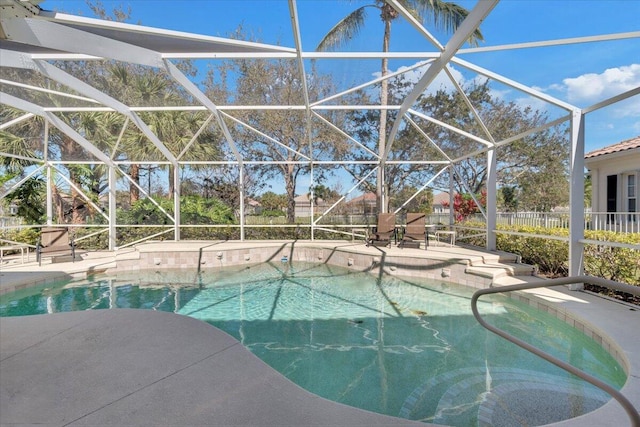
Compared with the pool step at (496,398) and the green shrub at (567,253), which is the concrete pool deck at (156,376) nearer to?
the pool step at (496,398)

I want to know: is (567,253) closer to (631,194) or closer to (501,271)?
(501,271)

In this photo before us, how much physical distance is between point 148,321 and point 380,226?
27.0 feet

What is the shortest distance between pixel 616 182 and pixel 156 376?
42.8ft

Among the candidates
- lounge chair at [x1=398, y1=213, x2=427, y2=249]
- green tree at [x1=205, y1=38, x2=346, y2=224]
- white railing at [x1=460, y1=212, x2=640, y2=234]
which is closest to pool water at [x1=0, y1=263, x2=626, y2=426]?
lounge chair at [x1=398, y1=213, x2=427, y2=249]

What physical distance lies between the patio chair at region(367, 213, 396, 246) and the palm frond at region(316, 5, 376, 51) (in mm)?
5952

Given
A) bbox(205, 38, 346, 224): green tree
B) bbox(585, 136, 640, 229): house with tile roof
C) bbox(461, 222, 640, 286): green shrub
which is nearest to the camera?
bbox(461, 222, 640, 286): green shrub

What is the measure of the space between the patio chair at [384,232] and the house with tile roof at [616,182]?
5469 millimetres

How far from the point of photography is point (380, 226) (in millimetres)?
11328

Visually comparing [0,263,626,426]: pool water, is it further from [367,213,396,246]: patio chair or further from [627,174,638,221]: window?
[627,174,638,221]: window

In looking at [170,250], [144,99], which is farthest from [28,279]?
[144,99]

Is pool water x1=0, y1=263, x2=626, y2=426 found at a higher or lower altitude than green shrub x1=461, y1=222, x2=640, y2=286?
lower

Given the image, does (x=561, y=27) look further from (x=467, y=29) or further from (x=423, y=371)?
(x=423, y=371)

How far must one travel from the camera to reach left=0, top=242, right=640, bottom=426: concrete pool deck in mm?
2354

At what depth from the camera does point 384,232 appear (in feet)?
36.3
